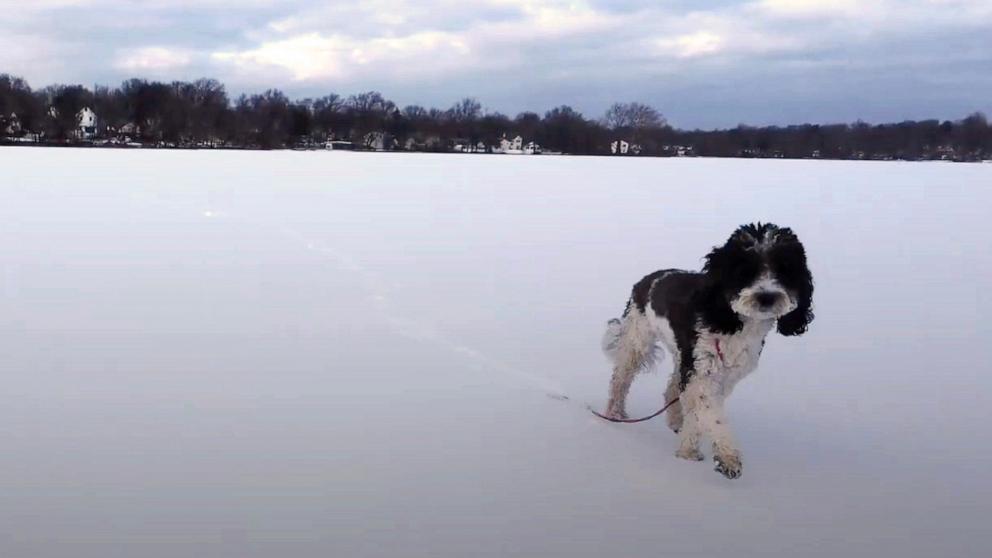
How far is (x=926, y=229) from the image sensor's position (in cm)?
1562

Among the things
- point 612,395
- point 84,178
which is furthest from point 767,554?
point 84,178

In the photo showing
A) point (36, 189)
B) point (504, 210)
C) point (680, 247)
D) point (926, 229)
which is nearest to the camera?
point (680, 247)

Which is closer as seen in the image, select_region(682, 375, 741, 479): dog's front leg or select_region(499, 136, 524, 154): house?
Result: select_region(682, 375, 741, 479): dog's front leg

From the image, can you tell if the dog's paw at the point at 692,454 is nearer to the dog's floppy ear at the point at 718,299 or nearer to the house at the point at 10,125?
the dog's floppy ear at the point at 718,299

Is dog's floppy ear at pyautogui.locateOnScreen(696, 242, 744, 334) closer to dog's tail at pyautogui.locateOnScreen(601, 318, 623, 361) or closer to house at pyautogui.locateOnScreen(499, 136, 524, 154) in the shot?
dog's tail at pyautogui.locateOnScreen(601, 318, 623, 361)

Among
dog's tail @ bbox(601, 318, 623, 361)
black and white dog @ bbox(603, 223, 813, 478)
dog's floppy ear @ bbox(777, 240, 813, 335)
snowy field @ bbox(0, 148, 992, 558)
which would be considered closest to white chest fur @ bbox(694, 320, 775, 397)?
black and white dog @ bbox(603, 223, 813, 478)

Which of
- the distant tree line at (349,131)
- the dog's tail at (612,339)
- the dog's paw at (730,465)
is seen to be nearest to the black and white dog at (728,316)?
the dog's paw at (730,465)

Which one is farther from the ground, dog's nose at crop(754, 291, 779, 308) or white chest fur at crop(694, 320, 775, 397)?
dog's nose at crop(754, 291, 779, 308)

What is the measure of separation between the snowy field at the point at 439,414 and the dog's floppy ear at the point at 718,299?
0.74 meters

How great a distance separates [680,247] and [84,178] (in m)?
21.1

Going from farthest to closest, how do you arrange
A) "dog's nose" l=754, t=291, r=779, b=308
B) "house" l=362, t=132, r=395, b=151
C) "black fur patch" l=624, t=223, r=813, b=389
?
1. "house" l=362, t=132, r=395, b=151
2. "black fur patch" l=624, t=223, r=813, b=389
3. "dog's nose" l=754, t=291, r=779, b=308

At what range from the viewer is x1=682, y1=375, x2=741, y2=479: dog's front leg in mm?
3889

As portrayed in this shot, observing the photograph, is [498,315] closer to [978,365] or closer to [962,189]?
[978,365]

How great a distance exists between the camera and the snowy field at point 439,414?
3.35 m
